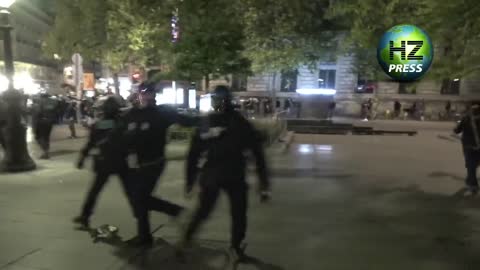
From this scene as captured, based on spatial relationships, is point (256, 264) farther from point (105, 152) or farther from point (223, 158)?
point (105, 152)

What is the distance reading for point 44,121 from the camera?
12.7 metres

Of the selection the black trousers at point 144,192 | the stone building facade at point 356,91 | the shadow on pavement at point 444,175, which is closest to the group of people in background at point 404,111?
the stone building facade at point 356,91

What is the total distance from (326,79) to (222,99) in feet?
131

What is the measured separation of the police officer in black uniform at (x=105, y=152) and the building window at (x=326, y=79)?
3815 centimetres

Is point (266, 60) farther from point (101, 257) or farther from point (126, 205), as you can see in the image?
point (101, 257)

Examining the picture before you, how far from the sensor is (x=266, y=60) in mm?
24906

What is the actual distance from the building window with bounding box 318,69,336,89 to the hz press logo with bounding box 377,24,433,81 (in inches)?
1138

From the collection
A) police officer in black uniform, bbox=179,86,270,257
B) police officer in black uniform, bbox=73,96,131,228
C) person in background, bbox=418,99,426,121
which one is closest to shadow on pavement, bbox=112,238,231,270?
police officer in black uniform, bbox=179,86,270,257

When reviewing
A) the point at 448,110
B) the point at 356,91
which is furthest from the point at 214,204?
the point at 356,91

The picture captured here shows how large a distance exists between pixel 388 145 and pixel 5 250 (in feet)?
47.3

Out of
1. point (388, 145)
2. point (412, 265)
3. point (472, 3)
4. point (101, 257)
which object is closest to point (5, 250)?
point (101, 257)

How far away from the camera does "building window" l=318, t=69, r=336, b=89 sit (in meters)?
43.7

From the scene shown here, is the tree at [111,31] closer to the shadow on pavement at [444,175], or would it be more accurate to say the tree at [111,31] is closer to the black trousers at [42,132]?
the black trousers at [42,132]

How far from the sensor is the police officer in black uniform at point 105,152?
5965mm
